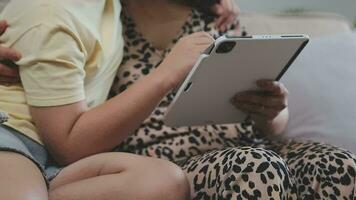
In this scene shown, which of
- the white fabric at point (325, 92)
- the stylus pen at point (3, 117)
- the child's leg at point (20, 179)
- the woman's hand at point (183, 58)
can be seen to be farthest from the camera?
the white fabric at point (325, 92)

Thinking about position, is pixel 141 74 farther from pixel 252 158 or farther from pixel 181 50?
pixel 252 158

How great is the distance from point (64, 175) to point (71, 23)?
0.83 ft

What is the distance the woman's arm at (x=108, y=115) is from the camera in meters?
0.89

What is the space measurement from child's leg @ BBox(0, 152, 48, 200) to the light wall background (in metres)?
1.12

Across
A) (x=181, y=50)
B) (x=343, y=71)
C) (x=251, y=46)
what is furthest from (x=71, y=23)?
(x=343, y=71)

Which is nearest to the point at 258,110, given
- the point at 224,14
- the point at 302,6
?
the point at 224,14

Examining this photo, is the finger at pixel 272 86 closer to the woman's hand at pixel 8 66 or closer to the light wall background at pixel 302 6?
the woman's hand at pixel 8 66

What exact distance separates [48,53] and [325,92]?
654 mm

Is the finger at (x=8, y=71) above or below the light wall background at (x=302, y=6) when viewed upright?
below

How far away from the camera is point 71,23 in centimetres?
90

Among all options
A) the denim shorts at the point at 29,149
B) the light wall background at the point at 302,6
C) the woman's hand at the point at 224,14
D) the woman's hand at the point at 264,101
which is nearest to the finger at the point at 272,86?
the woman's hand at the point at 264,101

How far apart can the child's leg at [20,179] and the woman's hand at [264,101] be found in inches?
16.6

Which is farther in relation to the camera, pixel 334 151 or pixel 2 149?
pixel 334 151

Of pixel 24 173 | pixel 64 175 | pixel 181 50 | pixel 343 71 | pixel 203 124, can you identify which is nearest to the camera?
pixel 24 173
